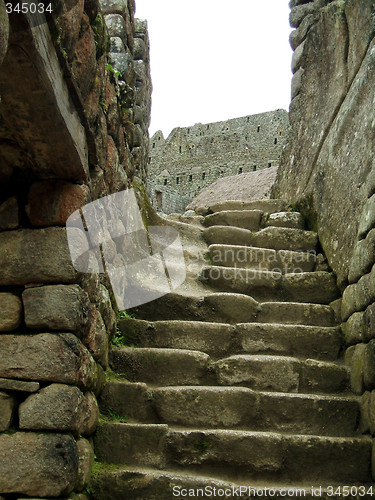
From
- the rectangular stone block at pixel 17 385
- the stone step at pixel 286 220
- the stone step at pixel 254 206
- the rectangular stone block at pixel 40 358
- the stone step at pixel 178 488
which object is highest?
the stone step at pixel 254 206

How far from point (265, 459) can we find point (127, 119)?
2620 mm

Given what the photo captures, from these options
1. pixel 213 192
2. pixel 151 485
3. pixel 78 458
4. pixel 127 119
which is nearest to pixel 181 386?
pixel 151 485

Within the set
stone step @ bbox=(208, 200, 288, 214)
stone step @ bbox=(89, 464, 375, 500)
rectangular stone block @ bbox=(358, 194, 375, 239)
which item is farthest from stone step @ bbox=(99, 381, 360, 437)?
stone step @ bbox=(208, 200, 288, 214)

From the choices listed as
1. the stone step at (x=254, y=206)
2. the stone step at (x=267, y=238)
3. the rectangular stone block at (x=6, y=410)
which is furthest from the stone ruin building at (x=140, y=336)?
the stone step at (x=254, y=206)

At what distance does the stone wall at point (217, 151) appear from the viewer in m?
25.4

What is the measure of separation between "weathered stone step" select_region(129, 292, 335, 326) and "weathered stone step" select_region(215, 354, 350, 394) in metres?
0.53

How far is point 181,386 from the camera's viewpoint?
9.32 feet

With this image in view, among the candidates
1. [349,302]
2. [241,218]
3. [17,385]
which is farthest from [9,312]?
[241,218]

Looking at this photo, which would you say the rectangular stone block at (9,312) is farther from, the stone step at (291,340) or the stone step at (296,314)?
the stone step at (296,314)

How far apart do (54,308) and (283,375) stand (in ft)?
4.93

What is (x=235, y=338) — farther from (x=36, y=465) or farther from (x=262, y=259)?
(x=36, y=465)

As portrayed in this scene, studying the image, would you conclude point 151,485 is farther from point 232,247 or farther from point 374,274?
point 232,247

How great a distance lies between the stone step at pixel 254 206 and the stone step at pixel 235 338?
91.0 inches

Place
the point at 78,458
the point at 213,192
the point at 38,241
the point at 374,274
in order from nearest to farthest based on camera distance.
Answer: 1. the point at 78,458
2. the point at 38,241
3. the point at 374,274
4. the point at 213,192
